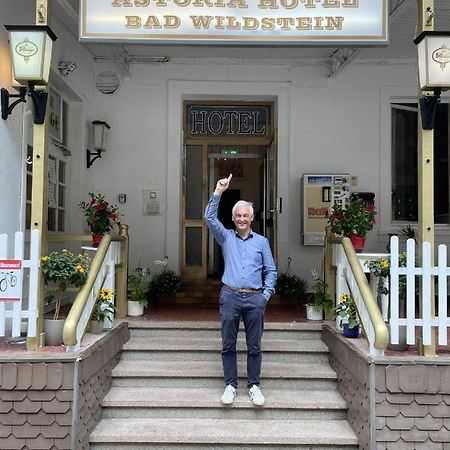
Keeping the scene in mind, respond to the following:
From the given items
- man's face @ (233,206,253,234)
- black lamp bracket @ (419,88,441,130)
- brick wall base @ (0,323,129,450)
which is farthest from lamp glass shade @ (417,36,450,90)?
brick wall base @ (0,323,129,450)

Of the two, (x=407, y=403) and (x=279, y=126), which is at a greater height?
(x=279, y=126)

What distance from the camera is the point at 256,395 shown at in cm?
393

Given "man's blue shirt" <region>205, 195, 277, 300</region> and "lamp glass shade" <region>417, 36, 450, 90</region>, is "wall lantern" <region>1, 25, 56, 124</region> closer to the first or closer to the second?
"man's blue shirt" <region>205, 195, 277, 300</region>

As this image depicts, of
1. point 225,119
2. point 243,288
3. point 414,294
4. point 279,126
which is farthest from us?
point 225,119

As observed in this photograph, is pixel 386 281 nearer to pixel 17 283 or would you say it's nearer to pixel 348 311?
pixel 348 311

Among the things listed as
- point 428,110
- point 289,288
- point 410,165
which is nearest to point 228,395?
point 428,110

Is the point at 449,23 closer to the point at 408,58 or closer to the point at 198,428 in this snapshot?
the point at 408,58

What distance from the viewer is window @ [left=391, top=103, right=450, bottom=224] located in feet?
24.6

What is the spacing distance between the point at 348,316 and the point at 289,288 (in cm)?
264

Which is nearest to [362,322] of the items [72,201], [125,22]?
[125,22]

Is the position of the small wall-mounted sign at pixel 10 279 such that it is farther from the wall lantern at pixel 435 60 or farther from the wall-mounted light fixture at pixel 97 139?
the wall-mounted light fixture at pixel 97 139

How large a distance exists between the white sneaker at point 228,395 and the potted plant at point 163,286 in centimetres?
305

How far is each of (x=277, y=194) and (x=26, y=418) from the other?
4775 millimetres

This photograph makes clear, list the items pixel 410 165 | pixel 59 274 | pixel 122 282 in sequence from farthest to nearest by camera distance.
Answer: pixel 410 165 → pixel 122 282 → pixel 59 274
